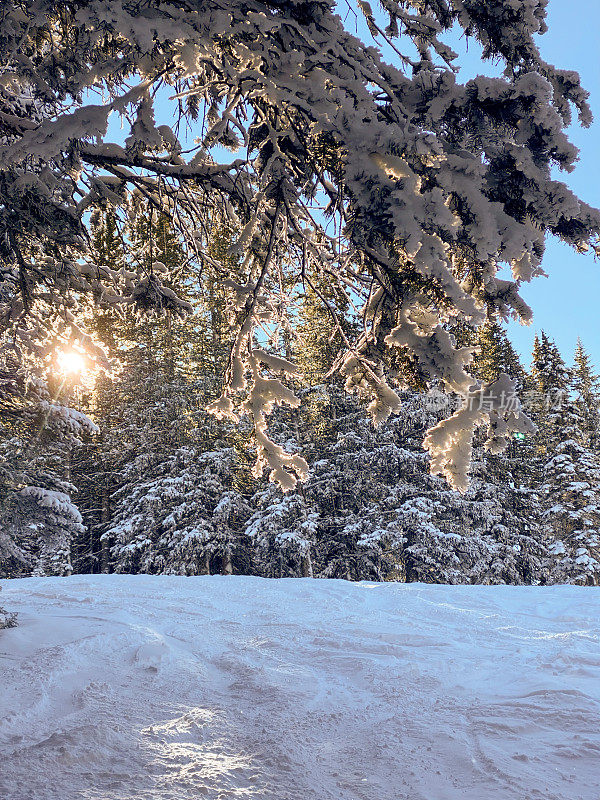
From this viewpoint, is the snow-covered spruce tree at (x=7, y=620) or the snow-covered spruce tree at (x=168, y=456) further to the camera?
the snow-covered spruce tree at (x=168, y=456)

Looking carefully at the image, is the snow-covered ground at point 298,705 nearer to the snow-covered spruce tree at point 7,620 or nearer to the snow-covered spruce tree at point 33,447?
the snow-covered spruce tree at point 7,620

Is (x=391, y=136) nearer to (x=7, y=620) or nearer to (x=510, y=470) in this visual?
(x=7, y=620)

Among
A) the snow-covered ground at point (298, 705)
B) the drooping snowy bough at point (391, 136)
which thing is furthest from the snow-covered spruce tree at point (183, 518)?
the drooping snowy bough at point (391, 136)

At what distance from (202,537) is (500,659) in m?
15.4

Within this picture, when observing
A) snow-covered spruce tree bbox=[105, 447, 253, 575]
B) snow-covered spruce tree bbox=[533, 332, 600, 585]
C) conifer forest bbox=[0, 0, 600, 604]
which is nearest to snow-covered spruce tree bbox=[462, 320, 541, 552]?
snow-covered spruce tree bbox=[533, 332, 600, 585]

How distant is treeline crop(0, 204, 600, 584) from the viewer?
19.3 m

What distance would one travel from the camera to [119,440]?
21.8 m

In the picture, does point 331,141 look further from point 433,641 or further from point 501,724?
point 433,641

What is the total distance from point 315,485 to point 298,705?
17.0 meters

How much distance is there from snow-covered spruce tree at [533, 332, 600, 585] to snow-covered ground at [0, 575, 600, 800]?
1660cm

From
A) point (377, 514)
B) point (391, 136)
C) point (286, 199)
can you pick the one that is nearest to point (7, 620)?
point (286, 199)

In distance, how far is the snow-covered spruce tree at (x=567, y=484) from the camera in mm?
21297

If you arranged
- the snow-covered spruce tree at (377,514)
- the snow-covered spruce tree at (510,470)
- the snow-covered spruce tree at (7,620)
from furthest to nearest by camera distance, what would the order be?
1. the snow-covered spruce tree at (510,470)
2. the snow-covered spruce tree at (377,514)
3. the snow-covered spruce tree at (7,620)

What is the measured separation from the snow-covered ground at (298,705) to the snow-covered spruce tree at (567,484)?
16.6 meters
